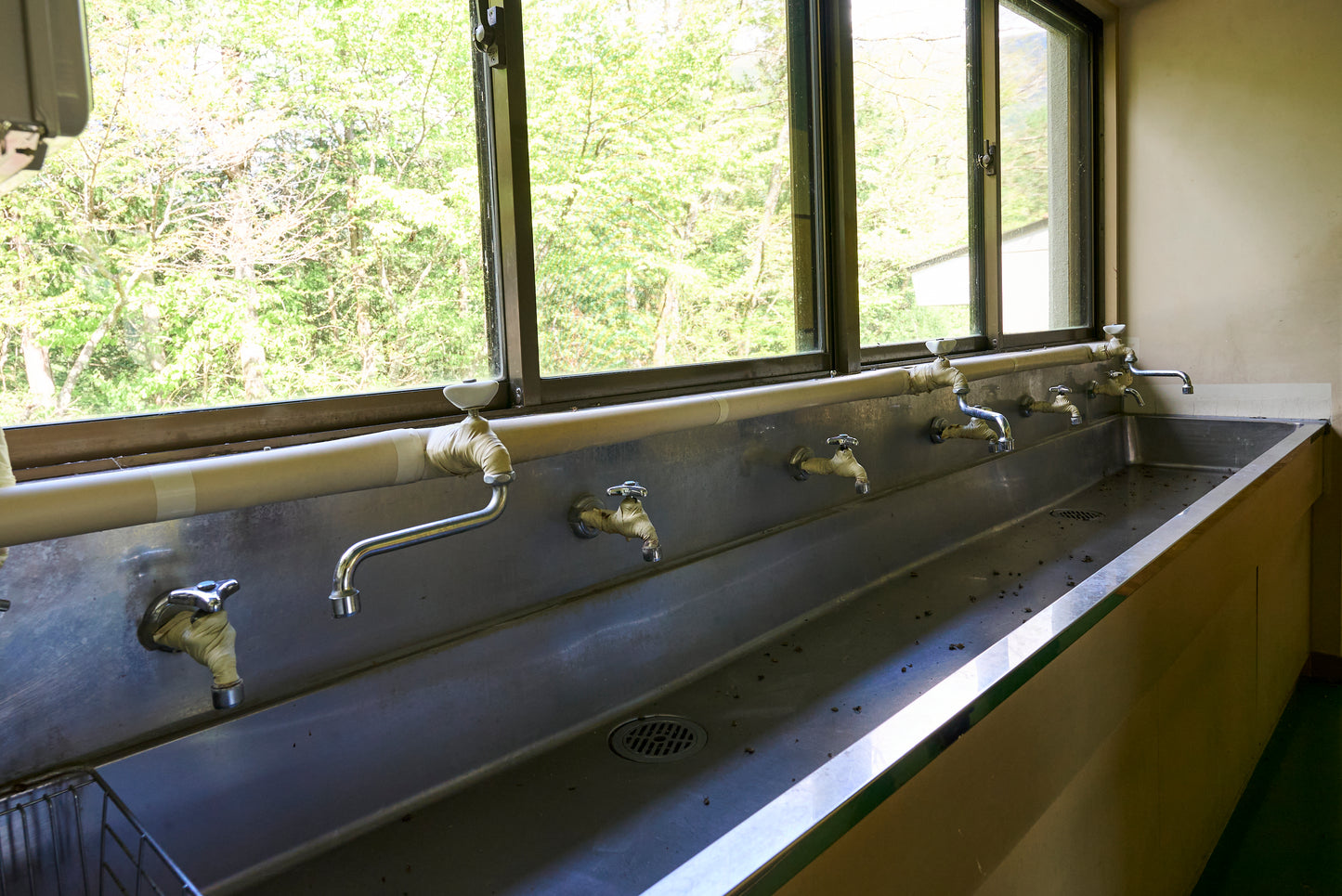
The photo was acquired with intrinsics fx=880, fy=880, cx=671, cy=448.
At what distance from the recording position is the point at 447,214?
50.6 inches

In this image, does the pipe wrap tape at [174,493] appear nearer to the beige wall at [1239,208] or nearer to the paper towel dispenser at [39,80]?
→ the paper towel dispenser at [39,80]

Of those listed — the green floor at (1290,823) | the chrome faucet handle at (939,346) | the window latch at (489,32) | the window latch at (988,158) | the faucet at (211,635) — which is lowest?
the green floor at (1290,823)

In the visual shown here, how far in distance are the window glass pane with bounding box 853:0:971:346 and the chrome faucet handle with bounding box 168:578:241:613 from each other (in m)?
1.57

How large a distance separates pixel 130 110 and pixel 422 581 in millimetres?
630

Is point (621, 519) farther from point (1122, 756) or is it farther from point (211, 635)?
point (1122, 756)

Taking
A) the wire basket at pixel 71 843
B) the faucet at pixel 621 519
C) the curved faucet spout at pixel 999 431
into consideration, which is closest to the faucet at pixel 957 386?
the curved faucet spout at pixel 999 431

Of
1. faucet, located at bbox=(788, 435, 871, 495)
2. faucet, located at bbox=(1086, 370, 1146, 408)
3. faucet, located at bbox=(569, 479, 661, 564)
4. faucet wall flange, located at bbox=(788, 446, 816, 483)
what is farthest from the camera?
faucet, located at bbox=(1086, 370, 1146, 408)

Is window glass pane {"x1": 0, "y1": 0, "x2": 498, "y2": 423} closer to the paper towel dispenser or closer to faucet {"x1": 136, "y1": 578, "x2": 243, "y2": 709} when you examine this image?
faucet {"x1": 136, "y1": 578, "x2": 243, "y2": 709}

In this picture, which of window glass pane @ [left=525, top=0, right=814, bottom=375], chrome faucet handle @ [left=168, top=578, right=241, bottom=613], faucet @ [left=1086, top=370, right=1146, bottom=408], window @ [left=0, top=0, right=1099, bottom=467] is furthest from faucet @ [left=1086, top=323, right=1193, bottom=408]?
chrome faucet handle @ [left=168, top=578, right=241, bottom=613]

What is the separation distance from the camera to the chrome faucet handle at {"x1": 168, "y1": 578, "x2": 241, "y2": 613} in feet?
2.66

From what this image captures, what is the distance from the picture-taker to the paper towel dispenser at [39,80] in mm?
456

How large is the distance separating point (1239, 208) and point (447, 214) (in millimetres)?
2733

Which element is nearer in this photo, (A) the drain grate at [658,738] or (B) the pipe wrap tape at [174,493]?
(B) the pipe wrap tape at [174,493]

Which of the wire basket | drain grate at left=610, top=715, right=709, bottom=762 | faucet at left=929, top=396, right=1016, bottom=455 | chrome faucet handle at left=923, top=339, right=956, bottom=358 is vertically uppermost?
chrome faucet handle at left=923, top=339, right=956, bottom=358
